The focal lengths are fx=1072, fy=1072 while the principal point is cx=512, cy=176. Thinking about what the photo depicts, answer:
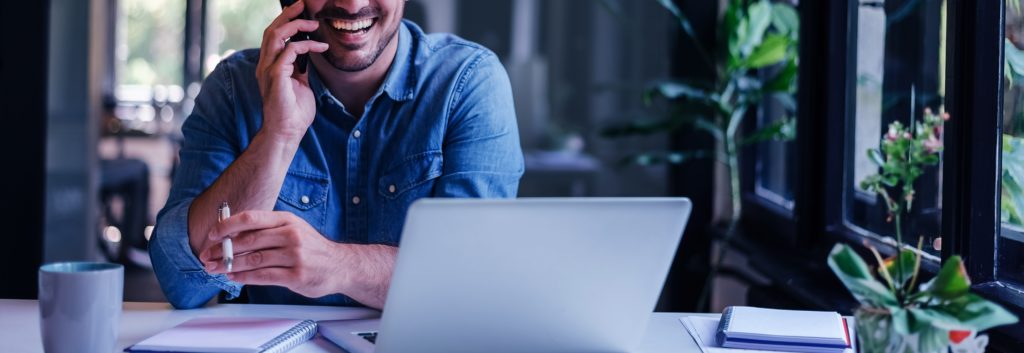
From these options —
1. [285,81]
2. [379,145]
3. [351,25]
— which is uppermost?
[351,25]

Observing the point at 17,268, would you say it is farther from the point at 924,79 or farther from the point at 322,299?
the point at 924,79

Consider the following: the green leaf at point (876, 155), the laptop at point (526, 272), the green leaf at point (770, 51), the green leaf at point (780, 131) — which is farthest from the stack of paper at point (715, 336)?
the green leaf at point (770, 51)

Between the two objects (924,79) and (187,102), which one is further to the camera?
(187,102)

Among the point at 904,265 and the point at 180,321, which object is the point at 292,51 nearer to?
the point at 180,321

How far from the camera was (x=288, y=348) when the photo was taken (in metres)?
1.32

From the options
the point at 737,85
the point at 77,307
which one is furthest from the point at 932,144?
the point at 737,85

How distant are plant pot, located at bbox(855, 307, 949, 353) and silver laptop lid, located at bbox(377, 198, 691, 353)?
0.21m

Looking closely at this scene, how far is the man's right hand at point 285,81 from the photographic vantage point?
5.82ft

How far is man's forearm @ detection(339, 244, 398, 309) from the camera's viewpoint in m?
1.50

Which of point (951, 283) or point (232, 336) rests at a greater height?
point (951, 283)

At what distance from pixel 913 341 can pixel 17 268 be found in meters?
3.33

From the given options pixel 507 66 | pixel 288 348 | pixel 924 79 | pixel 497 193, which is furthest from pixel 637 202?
pixel 507 66

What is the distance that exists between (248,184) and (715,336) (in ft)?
2.59

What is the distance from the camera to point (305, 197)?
1898 millimetres
